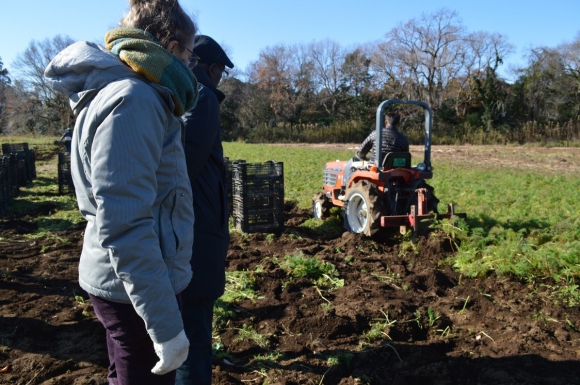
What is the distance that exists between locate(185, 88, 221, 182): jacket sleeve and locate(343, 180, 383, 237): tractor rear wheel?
496cm

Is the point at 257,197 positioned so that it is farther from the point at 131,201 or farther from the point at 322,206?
the point at 131,201

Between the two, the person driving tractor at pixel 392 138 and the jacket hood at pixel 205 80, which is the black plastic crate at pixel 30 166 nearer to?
the person driving tractor at pixel 392 138

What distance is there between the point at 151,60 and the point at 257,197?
251 inches

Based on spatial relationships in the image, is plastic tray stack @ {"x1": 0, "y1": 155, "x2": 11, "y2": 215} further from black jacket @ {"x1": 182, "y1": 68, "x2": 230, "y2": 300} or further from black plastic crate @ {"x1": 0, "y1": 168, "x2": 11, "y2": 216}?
black jacket @ {"x1": 182, "y1": 68, "x2": 230, "y2": 300}

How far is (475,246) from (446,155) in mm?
18150

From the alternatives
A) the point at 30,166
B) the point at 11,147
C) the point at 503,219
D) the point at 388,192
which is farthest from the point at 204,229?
the point at 11,147

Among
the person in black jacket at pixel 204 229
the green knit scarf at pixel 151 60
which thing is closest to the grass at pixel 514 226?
the person in black jacket at pixel 204 229

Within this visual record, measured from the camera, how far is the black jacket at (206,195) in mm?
2438

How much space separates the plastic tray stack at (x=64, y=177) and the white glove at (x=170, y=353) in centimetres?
1163

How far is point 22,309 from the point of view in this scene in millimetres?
4742

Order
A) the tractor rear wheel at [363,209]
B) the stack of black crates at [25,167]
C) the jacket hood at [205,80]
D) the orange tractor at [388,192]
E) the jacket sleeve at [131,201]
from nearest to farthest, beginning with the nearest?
the jacket sleeve at [131,201] → the jacket hood at [205,80] → the orange tractor at [388,192] → the tractor rear wheel at [363,209] → the stack of black crates at [25,167]

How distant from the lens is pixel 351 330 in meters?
4.29

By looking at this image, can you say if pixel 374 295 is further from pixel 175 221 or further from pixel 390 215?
pixel 175 221

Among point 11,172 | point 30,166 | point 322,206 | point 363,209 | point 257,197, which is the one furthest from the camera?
point 30,166
